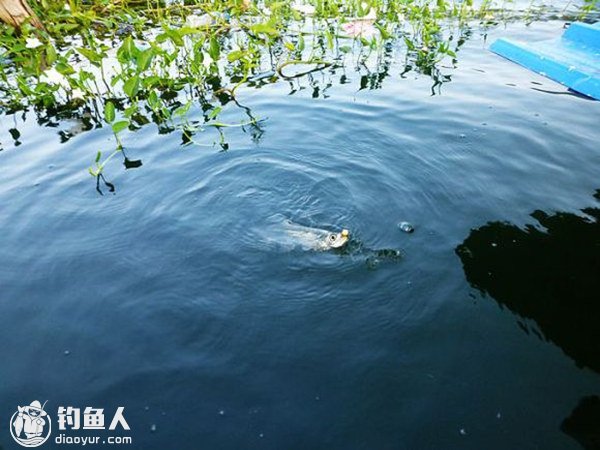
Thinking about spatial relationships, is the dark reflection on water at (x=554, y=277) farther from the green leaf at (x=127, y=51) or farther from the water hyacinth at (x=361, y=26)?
the water hyacinth at (x=361, y=26)

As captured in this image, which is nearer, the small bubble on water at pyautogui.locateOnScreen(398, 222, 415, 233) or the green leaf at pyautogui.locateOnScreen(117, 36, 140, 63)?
the small bubble on water at pyautogui.locateOnScreen(398, 222, 415, 233)

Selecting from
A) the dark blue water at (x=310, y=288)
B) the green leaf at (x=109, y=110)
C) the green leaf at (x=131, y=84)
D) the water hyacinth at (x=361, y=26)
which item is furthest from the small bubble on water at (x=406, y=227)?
the water hyacinth at (x=361, y=26)

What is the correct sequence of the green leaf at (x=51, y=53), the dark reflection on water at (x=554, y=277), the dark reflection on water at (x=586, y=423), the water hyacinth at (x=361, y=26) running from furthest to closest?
the water hyacinth at (x=361, y=26)
the green leaf at (x=51, y=53)
the dark reflection on water at (x=554, y=277)
the dark reflection on water at (x=586, y=423)

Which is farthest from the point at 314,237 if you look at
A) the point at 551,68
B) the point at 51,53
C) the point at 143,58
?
the point at 51,53

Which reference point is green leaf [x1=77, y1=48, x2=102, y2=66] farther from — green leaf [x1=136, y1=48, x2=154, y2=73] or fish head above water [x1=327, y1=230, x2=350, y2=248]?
fish head above water [x1=327, y1=230, x2=350, y2=248]

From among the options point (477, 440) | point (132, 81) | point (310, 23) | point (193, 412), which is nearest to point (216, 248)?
point (193, 412)

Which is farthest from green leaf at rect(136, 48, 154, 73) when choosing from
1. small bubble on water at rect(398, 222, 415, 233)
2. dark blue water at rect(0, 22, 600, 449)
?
small bubble on water at rect(398, 222, 415, 233)

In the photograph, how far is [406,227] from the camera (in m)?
3.23

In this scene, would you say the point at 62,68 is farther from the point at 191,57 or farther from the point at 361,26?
the point at 361,26

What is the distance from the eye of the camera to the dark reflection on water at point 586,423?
6.32 feet

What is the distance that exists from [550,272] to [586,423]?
111 cm

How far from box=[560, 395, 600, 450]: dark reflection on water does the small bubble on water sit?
156 cm

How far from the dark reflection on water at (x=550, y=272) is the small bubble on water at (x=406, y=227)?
16.5 inches

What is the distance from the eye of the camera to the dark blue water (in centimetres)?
211
